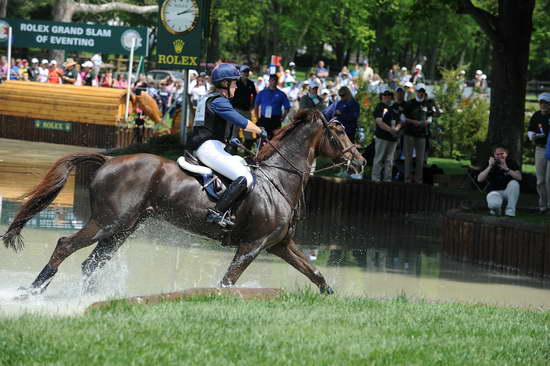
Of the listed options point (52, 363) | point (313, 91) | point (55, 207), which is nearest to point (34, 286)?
point (52, 363)

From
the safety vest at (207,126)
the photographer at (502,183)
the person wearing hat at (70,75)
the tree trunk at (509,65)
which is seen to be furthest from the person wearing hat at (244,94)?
the person wearing hat at (70,75)

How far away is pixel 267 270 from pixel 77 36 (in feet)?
70.4

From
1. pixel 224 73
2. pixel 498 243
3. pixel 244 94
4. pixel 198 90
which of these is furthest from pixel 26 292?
pixel 198 90

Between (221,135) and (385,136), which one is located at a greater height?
(385,136)

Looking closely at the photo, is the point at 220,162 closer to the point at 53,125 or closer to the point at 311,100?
the point at 311,100

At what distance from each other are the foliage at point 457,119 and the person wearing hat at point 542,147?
11687mm

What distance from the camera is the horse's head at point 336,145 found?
1116cm

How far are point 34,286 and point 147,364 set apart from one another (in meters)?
3.51

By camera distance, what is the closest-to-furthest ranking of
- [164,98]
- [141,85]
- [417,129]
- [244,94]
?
[417,129]
[244,94]
[141,85]
[164,98]

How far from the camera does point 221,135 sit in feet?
34.8

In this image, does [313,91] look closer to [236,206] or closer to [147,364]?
[236,206]

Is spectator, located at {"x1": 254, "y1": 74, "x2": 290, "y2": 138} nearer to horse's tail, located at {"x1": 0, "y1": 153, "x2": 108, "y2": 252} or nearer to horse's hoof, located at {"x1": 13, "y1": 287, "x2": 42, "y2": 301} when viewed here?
horse's tail, located at {"x1": 0, "y1": 153, "x2": 108, "y2": 252}

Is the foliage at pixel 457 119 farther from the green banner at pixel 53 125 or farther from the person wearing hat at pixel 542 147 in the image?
the person wearing hat at pixel 542 147

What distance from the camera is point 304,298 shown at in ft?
30.6
